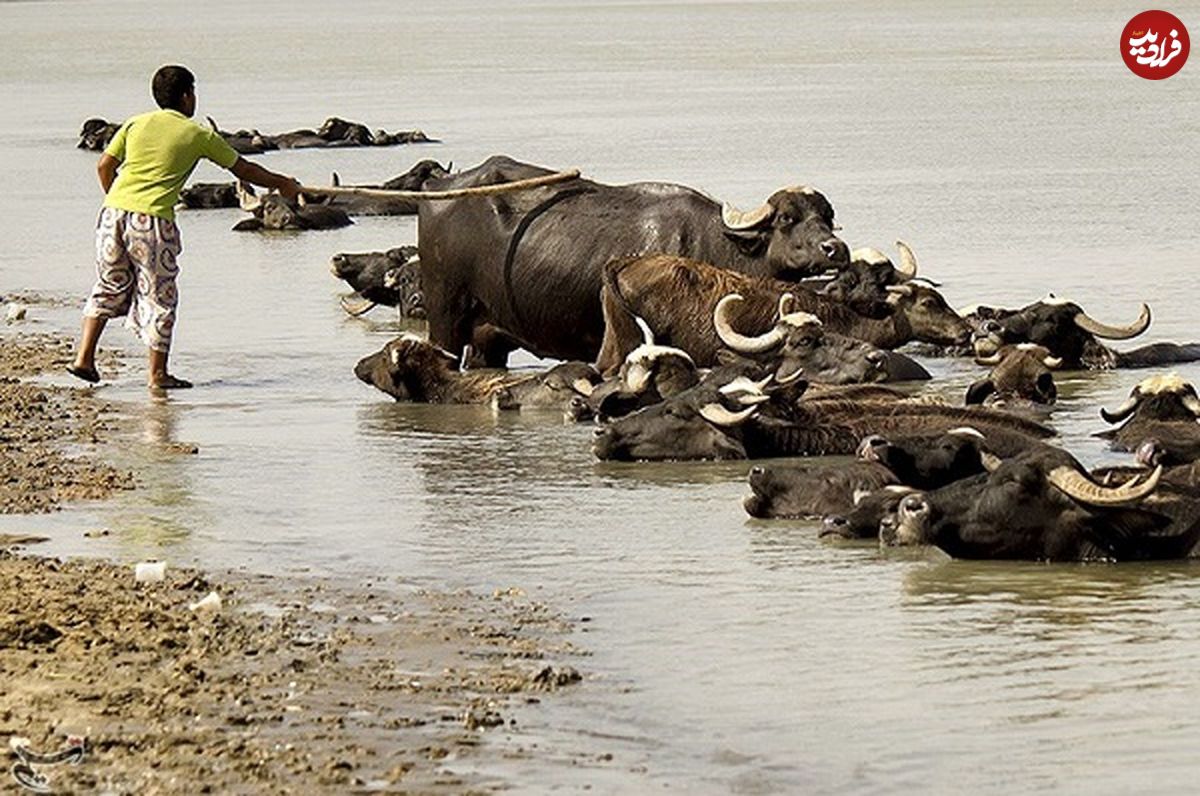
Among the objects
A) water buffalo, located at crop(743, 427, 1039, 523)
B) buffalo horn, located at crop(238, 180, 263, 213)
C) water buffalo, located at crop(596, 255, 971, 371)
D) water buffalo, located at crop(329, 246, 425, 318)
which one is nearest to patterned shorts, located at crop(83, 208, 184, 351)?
water buffalo, located at crop(596, 255, 971, 371)

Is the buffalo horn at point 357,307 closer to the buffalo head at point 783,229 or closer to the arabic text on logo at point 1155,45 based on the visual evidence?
the buffalo head at point 783,229

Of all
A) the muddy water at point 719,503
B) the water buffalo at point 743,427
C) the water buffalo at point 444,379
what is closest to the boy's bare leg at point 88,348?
the muddy water at point 719,503

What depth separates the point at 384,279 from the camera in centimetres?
1936

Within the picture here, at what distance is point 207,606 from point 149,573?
651 millimetres

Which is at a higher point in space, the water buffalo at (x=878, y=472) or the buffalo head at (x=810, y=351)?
the buffalo head at (x=810, y=351)

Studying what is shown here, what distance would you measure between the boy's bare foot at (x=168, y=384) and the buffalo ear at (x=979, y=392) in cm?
450

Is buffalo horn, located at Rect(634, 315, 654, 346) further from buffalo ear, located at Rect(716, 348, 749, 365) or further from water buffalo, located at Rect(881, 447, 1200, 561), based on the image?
water buffalo, located at Rect(881, 447, 1200, 561)

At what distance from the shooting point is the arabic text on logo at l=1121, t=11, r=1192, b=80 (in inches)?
2151

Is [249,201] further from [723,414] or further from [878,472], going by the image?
[878,472]

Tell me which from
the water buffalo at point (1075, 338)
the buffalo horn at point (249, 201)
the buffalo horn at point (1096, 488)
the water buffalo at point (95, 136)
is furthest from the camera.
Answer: the water buffalo at point (95, 136)

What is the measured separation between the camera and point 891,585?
32.4ft

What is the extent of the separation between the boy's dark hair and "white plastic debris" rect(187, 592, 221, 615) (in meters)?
6.37

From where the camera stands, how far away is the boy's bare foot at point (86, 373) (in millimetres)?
15570

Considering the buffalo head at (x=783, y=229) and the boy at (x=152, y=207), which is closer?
the boy at (x=152, y=207)
